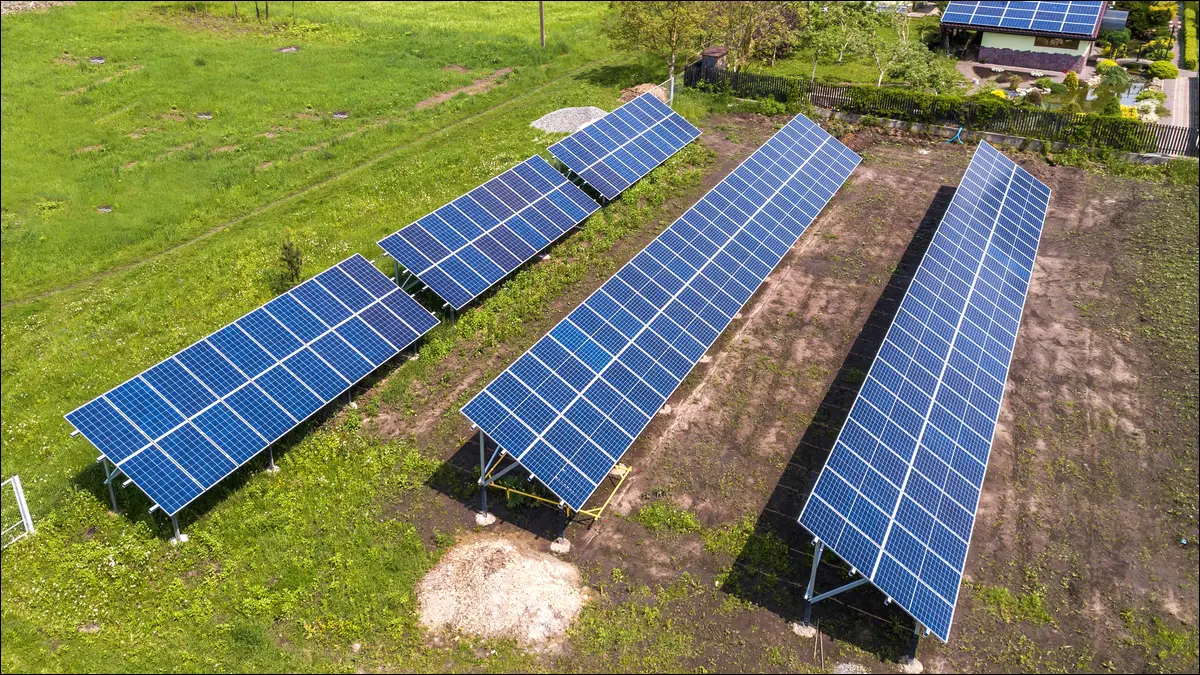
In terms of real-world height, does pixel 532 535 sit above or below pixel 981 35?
below

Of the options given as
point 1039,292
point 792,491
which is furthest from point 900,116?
point 792,491

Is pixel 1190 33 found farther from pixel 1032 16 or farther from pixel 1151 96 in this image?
pixel 1151 96

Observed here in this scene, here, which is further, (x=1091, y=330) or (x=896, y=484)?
(x=1091, y=330)

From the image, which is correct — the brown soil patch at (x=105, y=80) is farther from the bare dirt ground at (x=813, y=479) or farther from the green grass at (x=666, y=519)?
the green grass at (x=666, y=519)

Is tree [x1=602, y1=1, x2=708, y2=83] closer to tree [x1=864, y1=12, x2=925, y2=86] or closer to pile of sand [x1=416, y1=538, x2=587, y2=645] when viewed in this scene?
tree [x1=864, y1=12, x2=925, y2=86]

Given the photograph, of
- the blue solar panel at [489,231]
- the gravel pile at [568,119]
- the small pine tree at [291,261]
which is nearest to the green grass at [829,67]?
the gravel pile at [568,119]

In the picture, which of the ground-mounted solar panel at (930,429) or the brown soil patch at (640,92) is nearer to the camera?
the ground-mounted solar panel at (930,429)

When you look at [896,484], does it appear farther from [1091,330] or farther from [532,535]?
[1091,330]
